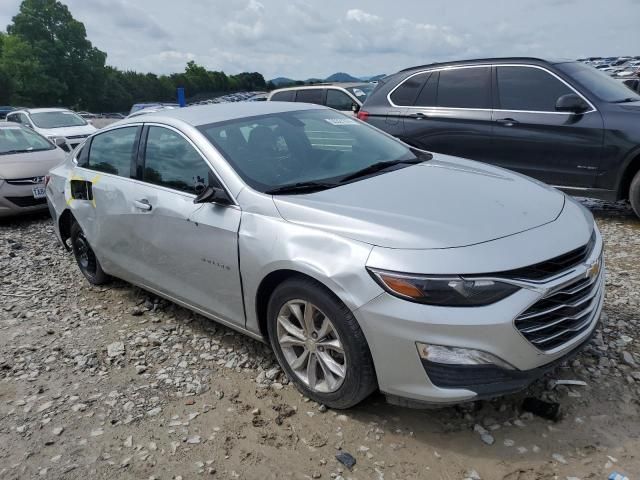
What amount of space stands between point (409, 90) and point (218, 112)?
3.84 metres

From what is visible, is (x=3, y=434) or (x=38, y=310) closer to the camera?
(x=3, y=434)

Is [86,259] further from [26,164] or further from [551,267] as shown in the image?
[551,267]

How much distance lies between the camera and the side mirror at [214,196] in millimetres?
3289

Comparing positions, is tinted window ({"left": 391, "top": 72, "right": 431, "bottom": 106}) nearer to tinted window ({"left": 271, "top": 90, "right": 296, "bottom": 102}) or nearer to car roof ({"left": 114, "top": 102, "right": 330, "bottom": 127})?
car roof ({"left": 114, "top": 102, "right": 330, "bottom": 127})

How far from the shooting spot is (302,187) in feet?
10.6

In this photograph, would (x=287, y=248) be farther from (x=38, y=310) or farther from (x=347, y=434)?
(x=38, y=310)

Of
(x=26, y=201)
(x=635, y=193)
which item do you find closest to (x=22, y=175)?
(x=26, y=201)

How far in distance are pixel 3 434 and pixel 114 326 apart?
134cm

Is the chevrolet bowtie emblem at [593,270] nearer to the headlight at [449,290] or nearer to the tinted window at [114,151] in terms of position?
the headlight at [449,290]

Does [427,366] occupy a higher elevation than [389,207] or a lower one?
lower

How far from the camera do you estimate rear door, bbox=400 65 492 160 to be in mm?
6609

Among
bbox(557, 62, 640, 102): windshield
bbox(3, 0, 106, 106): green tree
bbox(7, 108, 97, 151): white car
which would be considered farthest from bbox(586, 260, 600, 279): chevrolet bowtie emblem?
bbox(3, 0, 106, 106): green tree

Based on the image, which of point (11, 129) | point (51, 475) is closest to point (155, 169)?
point (51, 475)

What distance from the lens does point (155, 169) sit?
3951mm
